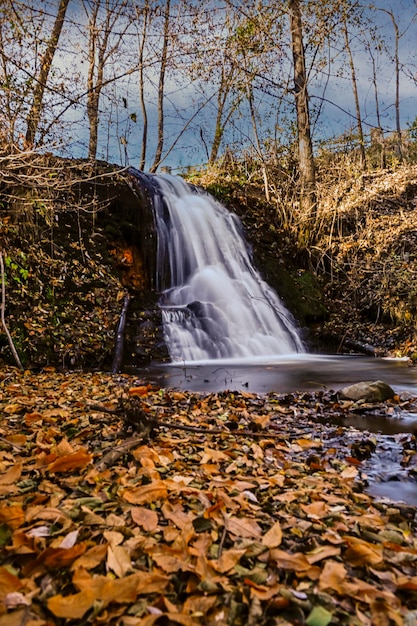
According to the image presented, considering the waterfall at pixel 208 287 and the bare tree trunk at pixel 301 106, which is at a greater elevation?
the bare tree trunk at pixel 301 106

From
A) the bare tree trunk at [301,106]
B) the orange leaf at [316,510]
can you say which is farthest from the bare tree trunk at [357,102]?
the orange leaf at [316,510]

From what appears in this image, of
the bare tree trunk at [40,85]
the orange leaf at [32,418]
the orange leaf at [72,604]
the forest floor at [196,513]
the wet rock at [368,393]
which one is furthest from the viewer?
the bare tree trunk at [40,85]

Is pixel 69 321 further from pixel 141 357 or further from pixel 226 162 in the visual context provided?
pixel 226 162

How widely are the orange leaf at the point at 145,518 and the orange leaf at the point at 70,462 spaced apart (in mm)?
550

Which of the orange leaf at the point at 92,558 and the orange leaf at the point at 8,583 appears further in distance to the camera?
the orange leaf at the point at 92,558

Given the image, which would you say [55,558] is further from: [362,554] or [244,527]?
[362,554]

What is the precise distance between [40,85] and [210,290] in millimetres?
5666

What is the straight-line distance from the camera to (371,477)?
262 cm

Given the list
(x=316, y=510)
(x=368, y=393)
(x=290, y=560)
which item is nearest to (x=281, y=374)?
(x=368, y=393)

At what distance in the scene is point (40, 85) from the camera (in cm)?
449

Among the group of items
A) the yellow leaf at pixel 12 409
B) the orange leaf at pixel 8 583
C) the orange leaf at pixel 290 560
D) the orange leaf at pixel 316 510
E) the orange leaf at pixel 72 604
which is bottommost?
the orange leaf at pixel 316 510

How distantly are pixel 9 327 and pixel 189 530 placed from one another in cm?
534

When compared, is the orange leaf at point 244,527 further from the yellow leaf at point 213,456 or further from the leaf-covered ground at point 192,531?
the yellow leaf at point 213,456

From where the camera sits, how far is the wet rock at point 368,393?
454 centimetres
